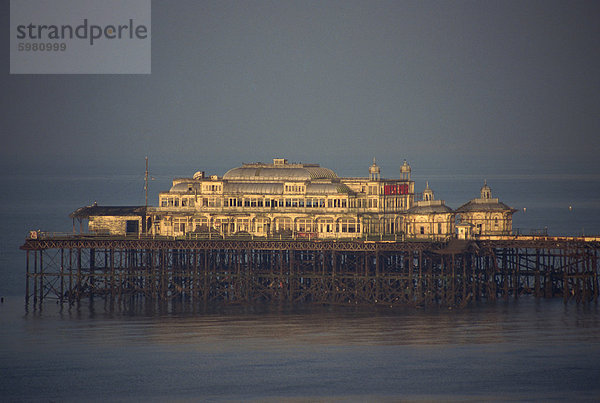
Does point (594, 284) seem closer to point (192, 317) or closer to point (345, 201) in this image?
point (345, 201)

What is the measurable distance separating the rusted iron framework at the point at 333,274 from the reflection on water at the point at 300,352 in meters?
3.96

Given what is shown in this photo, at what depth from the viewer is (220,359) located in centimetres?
12350

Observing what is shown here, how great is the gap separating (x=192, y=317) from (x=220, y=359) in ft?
73.0

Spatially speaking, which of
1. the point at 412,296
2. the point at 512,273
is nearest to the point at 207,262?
the point at 412,296

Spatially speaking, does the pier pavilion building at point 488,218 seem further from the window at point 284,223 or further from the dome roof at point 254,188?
the dome roof at point 254,188

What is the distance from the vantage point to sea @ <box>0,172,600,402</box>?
4444 inches

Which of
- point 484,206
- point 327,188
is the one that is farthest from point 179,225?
point 484,206

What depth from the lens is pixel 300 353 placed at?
126 m

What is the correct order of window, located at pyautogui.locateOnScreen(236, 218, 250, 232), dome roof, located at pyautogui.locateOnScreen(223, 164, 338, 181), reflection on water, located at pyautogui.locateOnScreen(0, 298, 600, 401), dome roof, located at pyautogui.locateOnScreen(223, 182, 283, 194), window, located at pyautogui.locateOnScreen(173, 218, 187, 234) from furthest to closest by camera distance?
dome roof, located at pyautogui.locateOnScreen(223, 164, 338, 181)
window, located at pyautogui.locateOnScreen(173, 218, 187, 234)
dome roof, located at pyautogui.locateOnScreen(223, 182, 283, 194)
window, located at pyautogui.locateOnScreen(236, 218, 250, 232)
reflection on water, located at pyautogui.locateOnScreen(0, 298, 600, 401)

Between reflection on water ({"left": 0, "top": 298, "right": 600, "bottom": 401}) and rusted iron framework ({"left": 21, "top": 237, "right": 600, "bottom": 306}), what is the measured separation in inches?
156

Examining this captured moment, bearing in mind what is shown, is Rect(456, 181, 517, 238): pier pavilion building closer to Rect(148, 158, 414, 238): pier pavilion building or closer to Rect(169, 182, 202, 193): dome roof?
Rect(148, 158, 414, 238): pier pavilion building

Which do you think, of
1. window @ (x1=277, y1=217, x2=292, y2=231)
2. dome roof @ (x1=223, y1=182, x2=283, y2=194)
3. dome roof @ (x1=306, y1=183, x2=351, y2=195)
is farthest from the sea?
dome roof @ (x1=223, y1=182, x2=283, y2=194)

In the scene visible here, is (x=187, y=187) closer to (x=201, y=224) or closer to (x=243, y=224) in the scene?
(x=201, y=224)

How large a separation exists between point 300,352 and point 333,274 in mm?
28091
